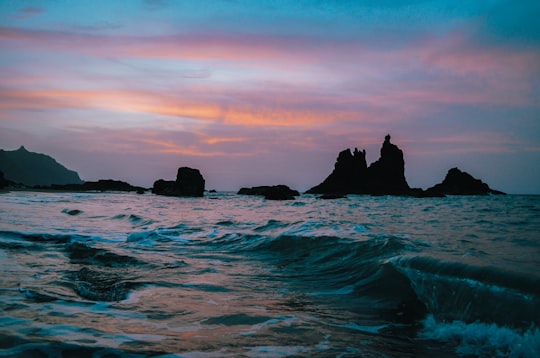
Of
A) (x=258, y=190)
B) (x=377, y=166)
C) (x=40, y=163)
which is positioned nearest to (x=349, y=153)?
(x=377, y=166)

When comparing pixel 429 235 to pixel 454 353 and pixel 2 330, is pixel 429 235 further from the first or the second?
pixel 2 330

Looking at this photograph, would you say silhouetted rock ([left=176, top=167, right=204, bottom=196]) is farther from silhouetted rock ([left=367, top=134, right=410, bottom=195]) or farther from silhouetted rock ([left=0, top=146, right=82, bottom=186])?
silhouetted rock ([left=0, top=146, right=82, bottom=186])

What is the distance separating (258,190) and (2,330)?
10184cm

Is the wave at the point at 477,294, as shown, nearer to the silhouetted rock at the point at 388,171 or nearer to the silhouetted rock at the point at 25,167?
the silhouetted rock at the point at 388,171

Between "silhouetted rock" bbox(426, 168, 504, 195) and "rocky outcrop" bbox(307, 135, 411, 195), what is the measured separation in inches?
496

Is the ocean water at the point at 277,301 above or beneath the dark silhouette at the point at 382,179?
beneath

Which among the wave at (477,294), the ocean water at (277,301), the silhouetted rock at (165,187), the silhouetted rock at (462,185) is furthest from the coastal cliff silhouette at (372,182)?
the wave at (477,294)

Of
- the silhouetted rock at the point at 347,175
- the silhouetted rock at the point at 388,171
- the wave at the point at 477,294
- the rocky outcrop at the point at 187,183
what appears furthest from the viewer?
the silhouetted rock at the point at 347,175

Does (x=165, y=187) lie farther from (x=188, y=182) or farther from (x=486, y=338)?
(x=486, y=338)

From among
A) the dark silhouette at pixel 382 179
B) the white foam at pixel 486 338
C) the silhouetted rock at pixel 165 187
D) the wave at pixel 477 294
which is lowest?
the white foam at pixel 486 338

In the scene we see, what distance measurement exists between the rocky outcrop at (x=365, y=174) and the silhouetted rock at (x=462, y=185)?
12.6 meters

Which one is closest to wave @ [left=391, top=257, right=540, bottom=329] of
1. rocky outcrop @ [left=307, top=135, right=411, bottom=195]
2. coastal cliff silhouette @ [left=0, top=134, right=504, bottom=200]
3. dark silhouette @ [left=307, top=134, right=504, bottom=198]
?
coastal cliff silhouette @ [left=0, top=134, right=504, bottom=200]

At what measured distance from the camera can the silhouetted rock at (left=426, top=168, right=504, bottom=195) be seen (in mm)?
117938

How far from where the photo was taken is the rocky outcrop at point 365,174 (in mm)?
125500
